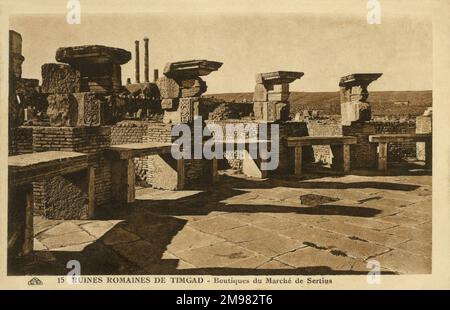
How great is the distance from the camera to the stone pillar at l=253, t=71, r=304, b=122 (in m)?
9.51

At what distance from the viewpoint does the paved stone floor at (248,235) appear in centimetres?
387

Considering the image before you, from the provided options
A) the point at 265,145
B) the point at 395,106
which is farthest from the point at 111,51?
the point at 395,106

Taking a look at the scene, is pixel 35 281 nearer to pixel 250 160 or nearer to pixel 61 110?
pixel 61 110

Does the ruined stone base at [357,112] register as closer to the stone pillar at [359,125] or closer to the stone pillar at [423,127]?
the stone pillar at [359,125]

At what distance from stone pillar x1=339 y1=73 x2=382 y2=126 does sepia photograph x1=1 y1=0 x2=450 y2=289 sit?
0.08m

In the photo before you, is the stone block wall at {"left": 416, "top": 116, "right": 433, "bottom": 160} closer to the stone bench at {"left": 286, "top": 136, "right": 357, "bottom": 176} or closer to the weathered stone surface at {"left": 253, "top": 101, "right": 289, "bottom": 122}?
the stone bench at {"left": 286, "top": 136, "right": 357, "bottom": 176}

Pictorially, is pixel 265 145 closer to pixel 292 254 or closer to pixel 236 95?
pixel 292 254

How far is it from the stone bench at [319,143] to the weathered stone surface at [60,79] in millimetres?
5500

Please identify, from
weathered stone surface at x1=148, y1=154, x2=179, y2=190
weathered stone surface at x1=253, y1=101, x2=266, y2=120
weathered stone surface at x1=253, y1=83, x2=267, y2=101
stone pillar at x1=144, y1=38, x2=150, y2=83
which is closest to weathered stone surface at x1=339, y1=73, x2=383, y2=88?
weathered stone surface at x1=253, y1=83, x2=267, y2=101

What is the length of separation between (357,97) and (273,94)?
8.43ft

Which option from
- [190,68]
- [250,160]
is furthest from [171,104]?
A: [250,160]

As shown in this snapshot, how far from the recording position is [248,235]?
4.73 metres

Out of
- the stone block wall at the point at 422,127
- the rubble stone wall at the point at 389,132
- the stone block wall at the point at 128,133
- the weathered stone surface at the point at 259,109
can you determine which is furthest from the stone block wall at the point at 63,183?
the stone block wall at the point at 422,127

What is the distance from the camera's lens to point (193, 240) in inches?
179
